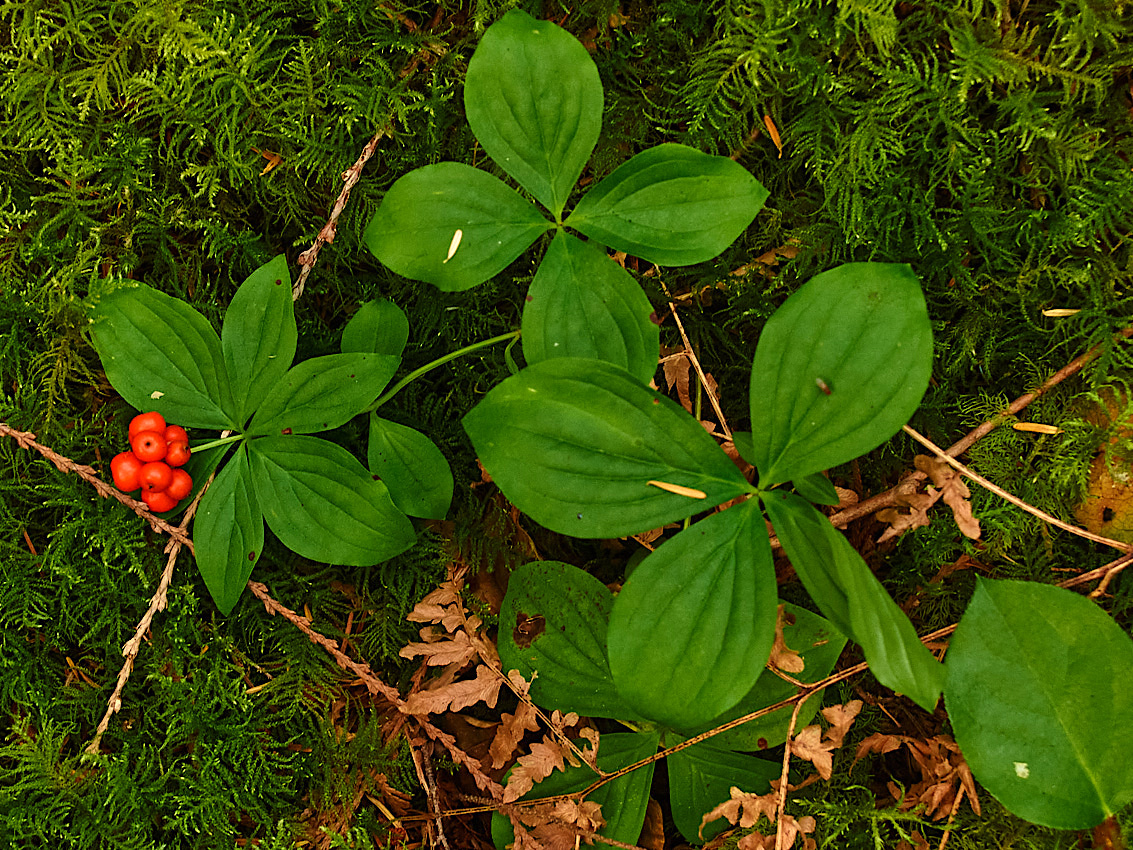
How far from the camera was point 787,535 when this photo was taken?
5.07ft

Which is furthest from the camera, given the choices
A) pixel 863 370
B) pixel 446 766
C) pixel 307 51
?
pixel 446 766

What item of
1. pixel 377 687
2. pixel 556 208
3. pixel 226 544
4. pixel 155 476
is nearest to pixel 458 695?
pixel 377 687

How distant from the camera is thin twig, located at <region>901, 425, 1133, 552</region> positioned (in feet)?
5.81

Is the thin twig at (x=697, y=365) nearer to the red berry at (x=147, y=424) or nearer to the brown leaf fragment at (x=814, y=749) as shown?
the brown leaf fragment at (x=814, y=749)

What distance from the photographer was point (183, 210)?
202 cm

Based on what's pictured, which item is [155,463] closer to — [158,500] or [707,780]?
[158,500]

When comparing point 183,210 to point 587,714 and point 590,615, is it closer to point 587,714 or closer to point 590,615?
point 590,615

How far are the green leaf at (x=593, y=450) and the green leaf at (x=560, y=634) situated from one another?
43 centimetres

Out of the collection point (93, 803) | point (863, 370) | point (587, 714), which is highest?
point (863, 370)

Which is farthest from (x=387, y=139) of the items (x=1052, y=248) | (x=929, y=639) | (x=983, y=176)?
(x=929, y=639)

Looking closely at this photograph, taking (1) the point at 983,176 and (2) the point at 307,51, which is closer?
(1) the point at 983,176

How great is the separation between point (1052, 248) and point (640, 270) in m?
1.00

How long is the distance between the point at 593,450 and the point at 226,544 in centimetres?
100

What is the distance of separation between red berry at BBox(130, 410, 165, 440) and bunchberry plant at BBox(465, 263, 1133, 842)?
0.87 m
